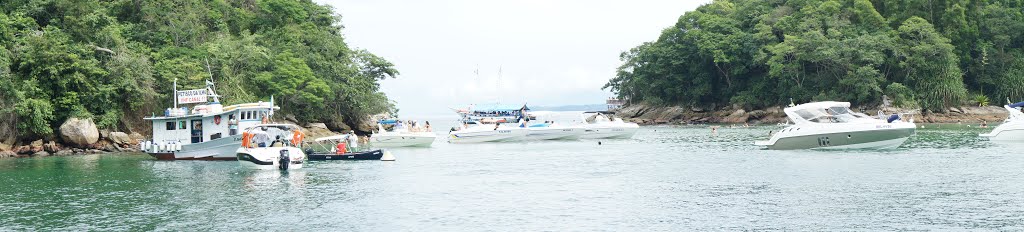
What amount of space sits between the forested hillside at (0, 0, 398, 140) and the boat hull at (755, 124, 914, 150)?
131ft

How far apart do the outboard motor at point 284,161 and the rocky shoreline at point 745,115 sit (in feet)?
220

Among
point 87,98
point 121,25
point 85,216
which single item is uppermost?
point 121,25

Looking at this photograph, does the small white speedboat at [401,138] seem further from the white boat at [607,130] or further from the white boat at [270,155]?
the white boat at [270,155]

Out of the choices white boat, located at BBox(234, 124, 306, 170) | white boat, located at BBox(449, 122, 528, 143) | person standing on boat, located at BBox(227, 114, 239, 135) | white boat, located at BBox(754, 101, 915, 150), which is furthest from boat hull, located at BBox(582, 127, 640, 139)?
white boat, located at BBox(234, 124, 306, 170)

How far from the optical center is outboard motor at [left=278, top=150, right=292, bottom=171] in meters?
43.0

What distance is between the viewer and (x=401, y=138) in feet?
210

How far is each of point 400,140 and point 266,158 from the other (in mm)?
20627

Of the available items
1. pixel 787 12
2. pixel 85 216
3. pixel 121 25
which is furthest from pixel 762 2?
pixel 85 216

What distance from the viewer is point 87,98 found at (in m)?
61.3

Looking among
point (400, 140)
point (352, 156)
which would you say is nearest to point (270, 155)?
point (352, 156)

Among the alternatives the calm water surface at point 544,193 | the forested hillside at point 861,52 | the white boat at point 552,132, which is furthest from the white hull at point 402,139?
the forested hillside at point 861,52

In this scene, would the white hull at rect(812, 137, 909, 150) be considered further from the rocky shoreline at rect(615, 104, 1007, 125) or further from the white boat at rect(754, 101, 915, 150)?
the rocky shoreline at rect(615, 104, 1007, 125)

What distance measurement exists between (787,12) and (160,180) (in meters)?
90.5

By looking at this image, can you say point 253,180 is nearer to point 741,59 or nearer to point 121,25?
point 121,25
